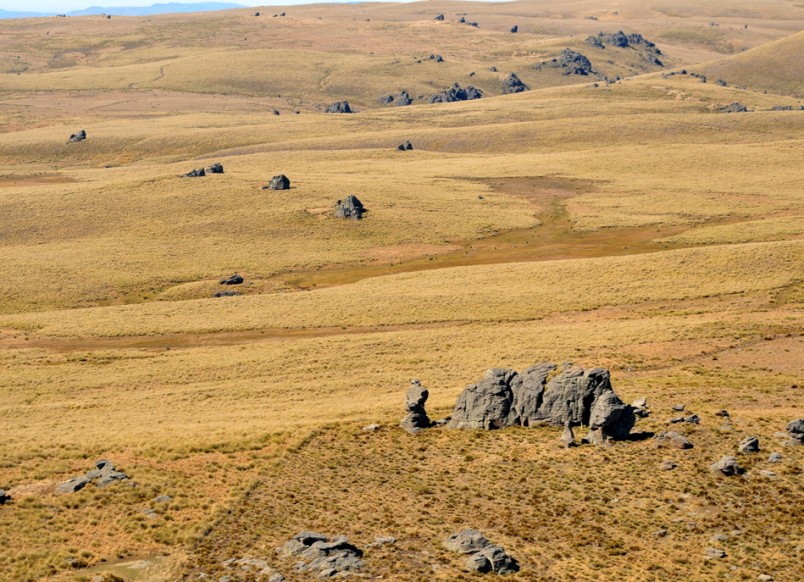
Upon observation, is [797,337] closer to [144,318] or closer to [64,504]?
[64,504]

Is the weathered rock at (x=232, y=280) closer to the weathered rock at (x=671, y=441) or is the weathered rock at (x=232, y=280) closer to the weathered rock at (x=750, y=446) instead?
the weathered rock at (x=671, y=441)

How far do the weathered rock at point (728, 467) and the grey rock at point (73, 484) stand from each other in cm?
2724

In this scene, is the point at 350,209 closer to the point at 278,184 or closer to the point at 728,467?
the point at 278,184

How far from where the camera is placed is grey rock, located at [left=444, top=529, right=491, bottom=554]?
104 ft

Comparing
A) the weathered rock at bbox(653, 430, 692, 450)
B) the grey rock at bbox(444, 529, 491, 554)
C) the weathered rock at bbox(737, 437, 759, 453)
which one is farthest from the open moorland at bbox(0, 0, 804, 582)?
the weathered rock at bbox(737, 437, 759, 453)

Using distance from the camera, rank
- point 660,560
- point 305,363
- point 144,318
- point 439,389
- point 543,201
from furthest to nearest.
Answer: point 543,201 < point 144,318 < point 305,363 < point 439,389 < point 660,560

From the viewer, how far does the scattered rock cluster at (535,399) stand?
43.4 m

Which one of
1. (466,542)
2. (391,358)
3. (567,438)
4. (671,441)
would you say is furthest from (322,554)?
(391,358)

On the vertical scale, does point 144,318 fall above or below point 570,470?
below

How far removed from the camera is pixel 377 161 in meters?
167

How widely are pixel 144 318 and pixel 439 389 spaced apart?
117ft

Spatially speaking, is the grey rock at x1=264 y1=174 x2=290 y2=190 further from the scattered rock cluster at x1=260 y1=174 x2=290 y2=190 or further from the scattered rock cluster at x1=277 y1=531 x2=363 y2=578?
the scattered rock cluster at x1=277 y1=531 x2=363 y2=578

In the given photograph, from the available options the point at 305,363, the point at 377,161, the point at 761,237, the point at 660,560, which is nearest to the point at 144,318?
the point at 305,363

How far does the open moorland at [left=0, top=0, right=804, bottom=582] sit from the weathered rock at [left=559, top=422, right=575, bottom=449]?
45 cm
